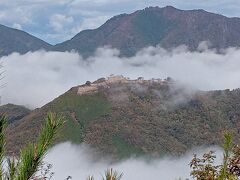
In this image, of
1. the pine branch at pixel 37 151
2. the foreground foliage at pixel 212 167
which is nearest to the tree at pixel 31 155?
the pine branch at pixel 37 151

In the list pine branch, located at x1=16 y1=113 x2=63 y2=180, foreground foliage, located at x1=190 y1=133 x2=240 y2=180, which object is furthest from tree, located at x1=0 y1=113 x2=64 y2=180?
foreground foliage, located at x1=190 y1=133 x2=240 y2=180

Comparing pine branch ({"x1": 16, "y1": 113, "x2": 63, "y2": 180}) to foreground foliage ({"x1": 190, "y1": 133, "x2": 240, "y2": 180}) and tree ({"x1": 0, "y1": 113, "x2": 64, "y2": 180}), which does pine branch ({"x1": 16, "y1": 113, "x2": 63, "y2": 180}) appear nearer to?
tree ({"x1": 0, "y1": 113, "x2": 64, "y2": 180})

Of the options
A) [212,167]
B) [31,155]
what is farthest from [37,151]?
[212,167]

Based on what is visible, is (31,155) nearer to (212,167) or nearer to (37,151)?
(37,151)

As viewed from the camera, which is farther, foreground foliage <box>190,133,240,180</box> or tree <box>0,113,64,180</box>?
foreground foliage <box>190,133,240,180</box>

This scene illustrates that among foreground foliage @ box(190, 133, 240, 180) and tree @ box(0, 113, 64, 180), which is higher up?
foreground foliage @ box(190, 133, 240, 180)

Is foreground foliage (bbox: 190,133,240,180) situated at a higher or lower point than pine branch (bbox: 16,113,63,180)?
higher

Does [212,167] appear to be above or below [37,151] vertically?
above

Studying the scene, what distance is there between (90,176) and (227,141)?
1660 mm

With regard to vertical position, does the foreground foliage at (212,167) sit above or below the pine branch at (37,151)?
above

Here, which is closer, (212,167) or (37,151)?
(37,151)

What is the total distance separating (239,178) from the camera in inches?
480

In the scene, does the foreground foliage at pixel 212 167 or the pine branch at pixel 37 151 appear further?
the foreground foliage at pixel 212 167

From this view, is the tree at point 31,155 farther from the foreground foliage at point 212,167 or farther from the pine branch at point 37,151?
the foreground foliage at point 212,167
